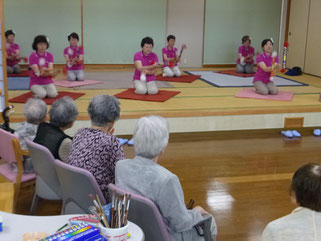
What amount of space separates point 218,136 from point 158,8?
488 cm

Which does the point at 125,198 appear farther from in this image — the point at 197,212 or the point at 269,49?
the point at 269,49

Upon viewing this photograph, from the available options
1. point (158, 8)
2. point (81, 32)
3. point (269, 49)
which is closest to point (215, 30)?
point (158, 8)

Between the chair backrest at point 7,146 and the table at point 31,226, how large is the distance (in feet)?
3.59

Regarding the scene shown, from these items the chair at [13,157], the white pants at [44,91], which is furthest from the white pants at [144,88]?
the chair at [13,157]

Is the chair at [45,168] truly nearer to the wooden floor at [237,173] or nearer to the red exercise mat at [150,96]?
the wooden floor at [237,173]

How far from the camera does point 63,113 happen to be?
8.47 ft

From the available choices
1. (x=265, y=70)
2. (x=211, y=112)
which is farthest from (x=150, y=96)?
(x=265, y=70)

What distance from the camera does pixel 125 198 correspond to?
1513 mm

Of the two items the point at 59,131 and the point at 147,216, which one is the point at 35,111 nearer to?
the point at 59,131

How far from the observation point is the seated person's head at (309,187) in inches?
58.7

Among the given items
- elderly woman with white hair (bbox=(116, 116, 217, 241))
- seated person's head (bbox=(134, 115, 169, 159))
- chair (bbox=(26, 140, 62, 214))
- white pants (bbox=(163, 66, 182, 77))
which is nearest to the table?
elderly woman with white hair (bbox=(116, 116, 217, 241))

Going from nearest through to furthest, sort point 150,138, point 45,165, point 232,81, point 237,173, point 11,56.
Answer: point 150,138, point 45,165, point 237,173, point 232,81, point 11,56

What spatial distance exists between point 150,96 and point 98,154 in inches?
143

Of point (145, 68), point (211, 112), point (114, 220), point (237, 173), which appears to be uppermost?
point (145, 68)
